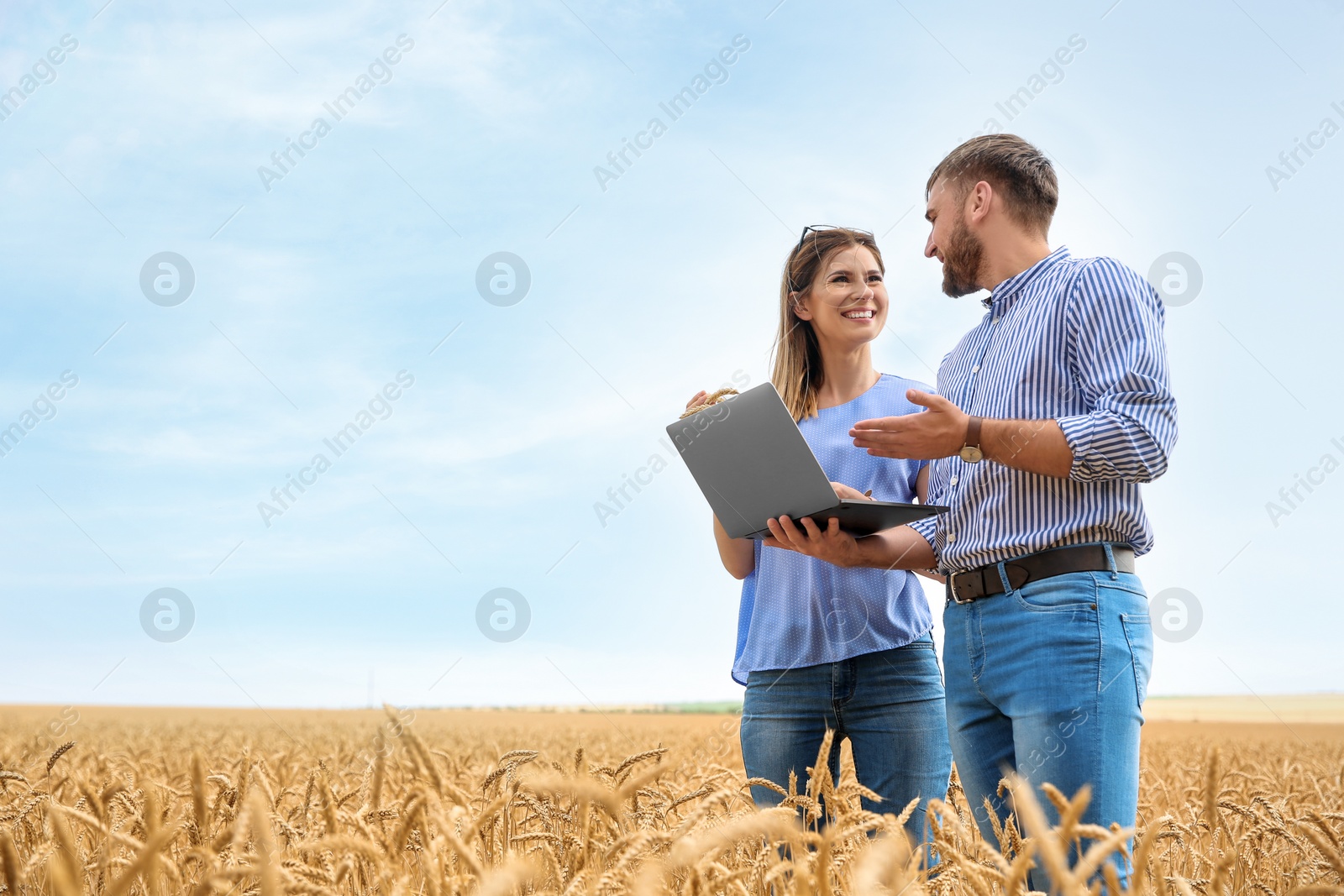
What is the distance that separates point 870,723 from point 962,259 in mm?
1678

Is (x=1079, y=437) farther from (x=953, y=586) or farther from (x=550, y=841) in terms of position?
(x=550, y=841)

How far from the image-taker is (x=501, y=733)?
696 inches

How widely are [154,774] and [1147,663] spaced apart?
5499 mm

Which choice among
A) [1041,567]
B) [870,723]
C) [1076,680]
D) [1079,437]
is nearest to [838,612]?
[870,723]

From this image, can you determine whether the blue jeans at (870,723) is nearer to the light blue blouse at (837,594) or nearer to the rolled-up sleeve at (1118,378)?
the light blue blouse at (837,594)

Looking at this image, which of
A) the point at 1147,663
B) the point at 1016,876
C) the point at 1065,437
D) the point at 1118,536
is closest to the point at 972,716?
the point at 1147,663

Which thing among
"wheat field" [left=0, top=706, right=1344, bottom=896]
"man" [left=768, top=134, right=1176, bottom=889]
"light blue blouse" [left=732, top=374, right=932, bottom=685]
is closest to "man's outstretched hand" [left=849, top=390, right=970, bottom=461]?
"man" [left=768, top=134, right=1176, bottom=889]

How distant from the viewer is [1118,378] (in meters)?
2.46

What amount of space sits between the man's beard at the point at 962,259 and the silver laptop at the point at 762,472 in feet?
2.41

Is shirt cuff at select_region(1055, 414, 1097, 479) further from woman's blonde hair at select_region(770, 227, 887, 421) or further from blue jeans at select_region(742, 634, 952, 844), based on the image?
woman's blonde hair at select_region(770, 227, 887, 421)

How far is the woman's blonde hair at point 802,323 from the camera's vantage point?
3770mm

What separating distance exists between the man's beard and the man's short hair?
127mm

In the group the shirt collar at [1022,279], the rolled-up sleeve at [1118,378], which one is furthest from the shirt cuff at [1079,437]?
the shirt collar at [1022,279]

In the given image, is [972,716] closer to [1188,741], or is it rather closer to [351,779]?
[351,779]
